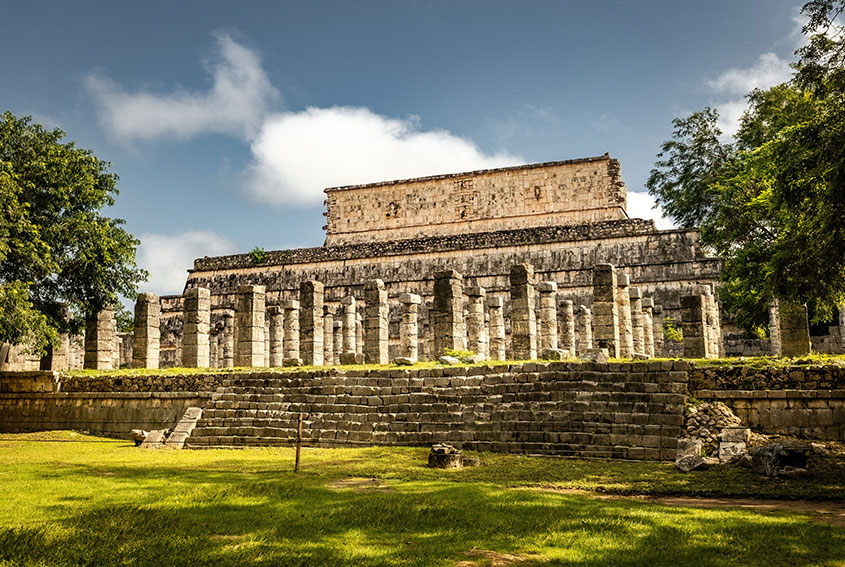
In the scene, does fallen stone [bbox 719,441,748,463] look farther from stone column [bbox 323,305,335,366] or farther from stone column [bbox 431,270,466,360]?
stone column [bbox 323,305,335,366]

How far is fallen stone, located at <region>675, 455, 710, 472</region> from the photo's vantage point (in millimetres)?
8562

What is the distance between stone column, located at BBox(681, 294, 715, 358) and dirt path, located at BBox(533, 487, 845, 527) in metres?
7.95

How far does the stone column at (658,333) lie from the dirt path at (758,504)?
1430 cm

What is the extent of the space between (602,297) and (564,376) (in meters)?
4.30

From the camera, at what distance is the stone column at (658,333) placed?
2125 centimetres

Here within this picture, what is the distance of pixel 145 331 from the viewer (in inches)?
718

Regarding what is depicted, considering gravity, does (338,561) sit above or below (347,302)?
below

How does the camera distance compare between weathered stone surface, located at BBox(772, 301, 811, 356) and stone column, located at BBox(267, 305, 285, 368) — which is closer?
weathered stone surface, located at BBox(772, 301, 811, 356)

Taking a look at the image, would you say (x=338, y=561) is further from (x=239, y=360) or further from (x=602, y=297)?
(x=239, y=360)

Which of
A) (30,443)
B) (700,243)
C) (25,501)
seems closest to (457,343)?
(30,443)

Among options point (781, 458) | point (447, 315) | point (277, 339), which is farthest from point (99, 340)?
point (781, 458)

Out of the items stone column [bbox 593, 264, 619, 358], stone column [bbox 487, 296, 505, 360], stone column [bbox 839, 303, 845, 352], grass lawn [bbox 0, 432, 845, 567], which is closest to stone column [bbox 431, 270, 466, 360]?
stone column [bbox 487, 296, 505, 360]

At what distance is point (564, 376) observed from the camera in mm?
11352

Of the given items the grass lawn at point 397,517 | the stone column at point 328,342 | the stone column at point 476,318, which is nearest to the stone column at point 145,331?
the stone column at point 328,342
